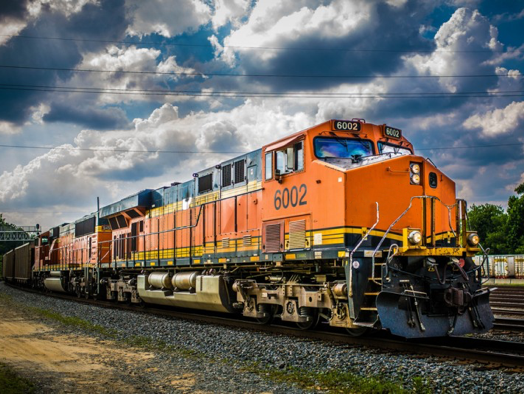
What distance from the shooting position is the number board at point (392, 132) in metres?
11.0

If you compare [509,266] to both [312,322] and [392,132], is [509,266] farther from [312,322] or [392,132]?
[312,322]

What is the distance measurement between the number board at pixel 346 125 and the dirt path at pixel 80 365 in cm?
529

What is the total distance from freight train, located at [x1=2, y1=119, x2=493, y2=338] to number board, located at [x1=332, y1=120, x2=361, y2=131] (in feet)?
0.08

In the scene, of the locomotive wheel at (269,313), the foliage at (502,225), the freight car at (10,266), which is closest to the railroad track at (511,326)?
the locomotive wheel at (269,313)

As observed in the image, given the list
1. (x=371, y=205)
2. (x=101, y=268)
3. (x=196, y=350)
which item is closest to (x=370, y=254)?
(x=371, y=205)

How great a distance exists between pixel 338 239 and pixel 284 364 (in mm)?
2551

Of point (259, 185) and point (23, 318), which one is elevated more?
point (259, 185)

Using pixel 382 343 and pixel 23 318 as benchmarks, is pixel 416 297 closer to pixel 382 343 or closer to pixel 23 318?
pixel 382 343

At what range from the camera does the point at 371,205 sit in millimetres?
9578

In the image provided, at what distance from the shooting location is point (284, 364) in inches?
306

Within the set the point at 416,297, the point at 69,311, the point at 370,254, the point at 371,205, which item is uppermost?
the point at 371,205

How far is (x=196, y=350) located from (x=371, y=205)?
390 centimetres

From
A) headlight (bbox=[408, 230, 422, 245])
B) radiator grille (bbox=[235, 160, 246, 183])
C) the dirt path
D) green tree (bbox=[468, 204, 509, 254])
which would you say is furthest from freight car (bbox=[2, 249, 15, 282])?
green tree (bbox=[468, 204, 509, 254])

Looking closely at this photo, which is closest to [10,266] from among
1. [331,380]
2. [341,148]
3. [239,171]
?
[239,171]
